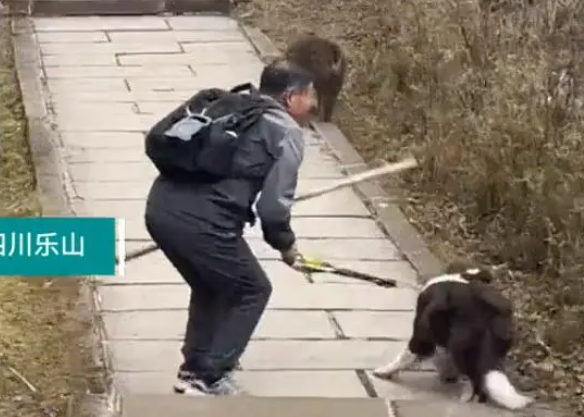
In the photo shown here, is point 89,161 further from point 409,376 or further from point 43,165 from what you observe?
point 409,376

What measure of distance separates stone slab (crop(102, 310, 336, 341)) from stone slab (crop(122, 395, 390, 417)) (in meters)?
0.95

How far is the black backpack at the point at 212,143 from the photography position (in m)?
5.09

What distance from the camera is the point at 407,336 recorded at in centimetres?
624

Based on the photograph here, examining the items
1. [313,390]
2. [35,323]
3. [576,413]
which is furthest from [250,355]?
[576,413]

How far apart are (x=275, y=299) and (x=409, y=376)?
1003 mm

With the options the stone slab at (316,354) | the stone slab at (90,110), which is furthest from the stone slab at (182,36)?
the stone slab at (316,354)

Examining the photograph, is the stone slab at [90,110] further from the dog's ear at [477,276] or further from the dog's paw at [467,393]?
the dog's paw at [467,393]

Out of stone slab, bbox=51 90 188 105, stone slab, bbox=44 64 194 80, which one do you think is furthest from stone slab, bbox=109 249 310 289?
stone slab, bbox=44 64 194 80

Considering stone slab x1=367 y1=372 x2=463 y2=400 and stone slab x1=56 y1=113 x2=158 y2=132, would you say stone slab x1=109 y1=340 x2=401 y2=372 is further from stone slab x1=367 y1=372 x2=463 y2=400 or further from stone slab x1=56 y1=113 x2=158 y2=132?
stone slab x1=56 y1=113 x2=158 y2=132

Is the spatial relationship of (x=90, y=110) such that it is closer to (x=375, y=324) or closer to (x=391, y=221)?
(x=391, y=221)

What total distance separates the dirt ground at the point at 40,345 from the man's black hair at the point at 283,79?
1.33 metres

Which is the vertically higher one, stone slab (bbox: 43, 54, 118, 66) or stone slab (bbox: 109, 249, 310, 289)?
stone slab (bbox: 109, 249, 310, 289)

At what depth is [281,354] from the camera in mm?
6016

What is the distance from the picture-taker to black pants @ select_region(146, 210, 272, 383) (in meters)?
5.21
